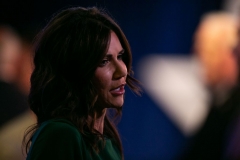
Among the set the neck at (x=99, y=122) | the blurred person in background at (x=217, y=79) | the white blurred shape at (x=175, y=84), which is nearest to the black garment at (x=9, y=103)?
the white blurred shape at (x=175, y=84)

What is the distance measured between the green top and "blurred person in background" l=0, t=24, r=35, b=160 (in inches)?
102

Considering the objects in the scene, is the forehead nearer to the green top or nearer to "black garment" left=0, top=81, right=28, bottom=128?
the green top

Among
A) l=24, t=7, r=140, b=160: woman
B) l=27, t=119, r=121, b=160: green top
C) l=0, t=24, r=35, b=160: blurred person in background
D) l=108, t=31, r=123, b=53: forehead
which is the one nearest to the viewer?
l=27, t=119, r=121, b=160: green top

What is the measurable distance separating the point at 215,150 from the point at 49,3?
1.57 meters

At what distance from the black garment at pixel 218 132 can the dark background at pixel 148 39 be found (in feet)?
1.63

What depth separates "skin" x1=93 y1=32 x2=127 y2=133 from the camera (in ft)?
5.52

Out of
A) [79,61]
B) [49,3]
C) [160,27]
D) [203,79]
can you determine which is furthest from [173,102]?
[79,61]

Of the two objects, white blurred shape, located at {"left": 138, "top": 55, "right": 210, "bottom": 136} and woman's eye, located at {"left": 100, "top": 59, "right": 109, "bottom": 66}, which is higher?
woman's eye, located at {"left": 100, "top": 59, "right": 109, "bottom": 66}

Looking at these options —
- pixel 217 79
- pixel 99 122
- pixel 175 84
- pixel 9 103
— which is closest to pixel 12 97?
pixel 9 103

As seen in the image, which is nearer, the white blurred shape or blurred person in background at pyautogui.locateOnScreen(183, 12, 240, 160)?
blurred person in background at pyautogui.locateOnScreen(183, 12, 240, 160)


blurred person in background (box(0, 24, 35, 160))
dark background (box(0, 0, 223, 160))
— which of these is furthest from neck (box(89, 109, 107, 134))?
blurred person in background (box(0, 24, 35, 160))

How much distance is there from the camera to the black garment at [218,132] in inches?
130

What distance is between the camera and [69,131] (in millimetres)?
1513

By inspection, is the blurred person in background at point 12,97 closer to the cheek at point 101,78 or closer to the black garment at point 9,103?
the black garment at point 9,103
